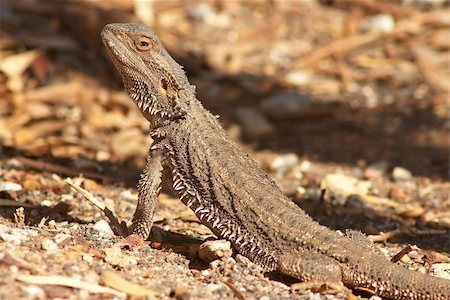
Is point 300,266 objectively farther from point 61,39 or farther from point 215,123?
point 61,39

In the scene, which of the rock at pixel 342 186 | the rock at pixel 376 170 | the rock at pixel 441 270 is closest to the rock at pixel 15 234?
the rock at pixel 441 270

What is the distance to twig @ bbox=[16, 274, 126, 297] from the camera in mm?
4379

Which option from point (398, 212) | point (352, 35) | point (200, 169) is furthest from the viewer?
point (352, 35)

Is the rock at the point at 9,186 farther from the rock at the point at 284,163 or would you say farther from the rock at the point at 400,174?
the rock at the point at 400,174

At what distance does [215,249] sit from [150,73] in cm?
132

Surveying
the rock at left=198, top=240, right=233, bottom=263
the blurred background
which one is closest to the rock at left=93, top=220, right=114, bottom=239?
the rock at left=198, top=240, right=233, bottom=263

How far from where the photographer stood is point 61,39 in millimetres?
9867

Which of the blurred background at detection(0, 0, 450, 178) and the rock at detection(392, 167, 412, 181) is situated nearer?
the rock at detection(392, 167, 412, 181)

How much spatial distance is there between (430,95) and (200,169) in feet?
18.0

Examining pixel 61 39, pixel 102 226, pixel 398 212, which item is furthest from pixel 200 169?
pixel 61 39

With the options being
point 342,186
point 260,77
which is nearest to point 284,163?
point 342,186

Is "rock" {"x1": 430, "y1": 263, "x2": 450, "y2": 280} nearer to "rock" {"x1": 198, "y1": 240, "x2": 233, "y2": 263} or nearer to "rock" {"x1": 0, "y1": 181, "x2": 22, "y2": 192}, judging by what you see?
"rock" {"x1": 198, "y1": 240, "x2": 233, "y2": 263}

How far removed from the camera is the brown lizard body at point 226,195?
15.9ft

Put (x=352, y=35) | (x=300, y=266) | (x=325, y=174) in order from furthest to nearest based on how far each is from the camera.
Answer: (x=352, y=35)
(x=325, y=174)
(x=300, y=266)
